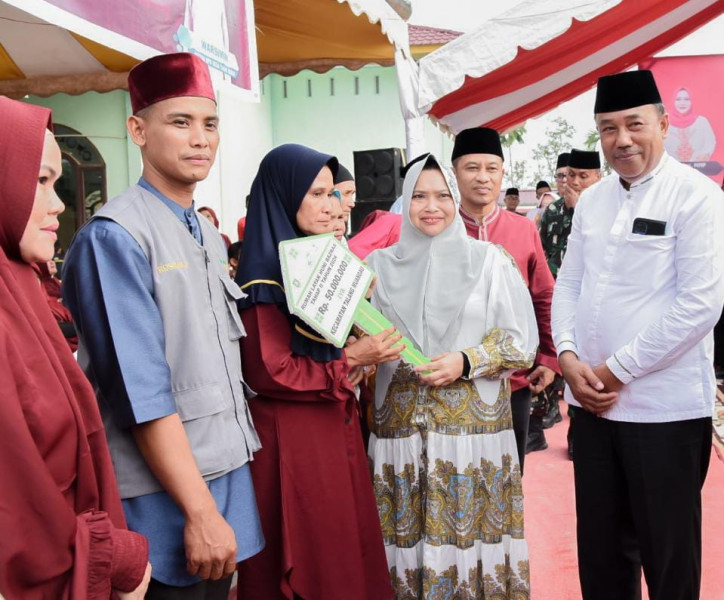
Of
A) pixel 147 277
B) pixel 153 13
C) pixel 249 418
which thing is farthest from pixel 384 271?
pixel 153 13

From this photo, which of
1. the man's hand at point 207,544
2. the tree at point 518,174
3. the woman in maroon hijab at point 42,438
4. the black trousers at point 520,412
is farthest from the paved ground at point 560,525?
the tree at point 518,174

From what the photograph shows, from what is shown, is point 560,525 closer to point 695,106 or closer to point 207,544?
point 207,544

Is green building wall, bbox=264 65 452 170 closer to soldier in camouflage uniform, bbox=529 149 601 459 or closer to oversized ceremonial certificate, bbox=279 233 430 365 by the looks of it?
soldier in camouflage uniform, bbox=529 149 601 459

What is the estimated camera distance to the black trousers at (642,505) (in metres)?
1.99

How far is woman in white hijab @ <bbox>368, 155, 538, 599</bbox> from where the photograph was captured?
228 cm

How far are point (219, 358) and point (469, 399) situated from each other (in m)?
1.05

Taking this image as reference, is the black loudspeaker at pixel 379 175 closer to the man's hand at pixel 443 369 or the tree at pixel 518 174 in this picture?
the man's hand at pixel 443 369

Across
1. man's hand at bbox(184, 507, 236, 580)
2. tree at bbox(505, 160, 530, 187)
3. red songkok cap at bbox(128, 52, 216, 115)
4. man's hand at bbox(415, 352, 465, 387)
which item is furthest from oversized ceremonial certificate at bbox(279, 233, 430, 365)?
tree at bbox(505, 160, 530, 187)

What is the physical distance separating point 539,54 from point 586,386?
503cm

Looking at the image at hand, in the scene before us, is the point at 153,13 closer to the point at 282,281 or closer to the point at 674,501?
the point at 282,281

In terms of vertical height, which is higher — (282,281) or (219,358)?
(282,281)

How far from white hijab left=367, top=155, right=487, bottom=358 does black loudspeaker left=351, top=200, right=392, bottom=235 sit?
13.7 ft

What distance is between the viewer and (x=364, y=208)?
6.76 meters

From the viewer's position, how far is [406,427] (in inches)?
92.4
